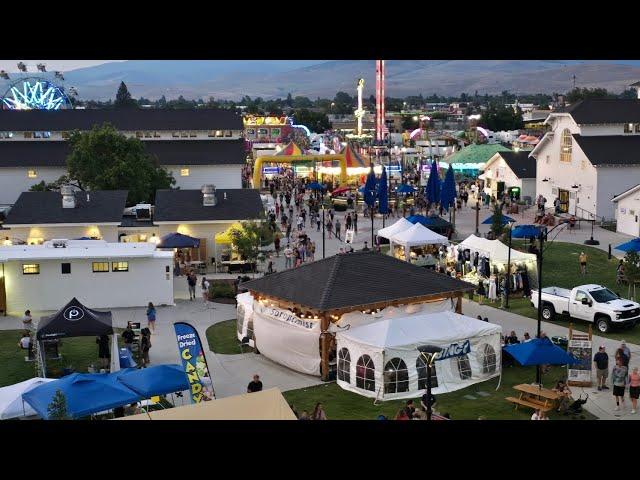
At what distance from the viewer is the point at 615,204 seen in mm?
43938

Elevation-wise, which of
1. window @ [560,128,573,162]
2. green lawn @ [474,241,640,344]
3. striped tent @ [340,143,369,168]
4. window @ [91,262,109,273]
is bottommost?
green lawn @ [474,241,640,344]

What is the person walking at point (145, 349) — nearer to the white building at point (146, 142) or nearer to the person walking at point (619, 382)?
the person walking at point (619, 382)

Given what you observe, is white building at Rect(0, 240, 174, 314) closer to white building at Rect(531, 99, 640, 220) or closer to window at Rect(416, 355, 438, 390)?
window at Rect(416, 355, 438, 390)

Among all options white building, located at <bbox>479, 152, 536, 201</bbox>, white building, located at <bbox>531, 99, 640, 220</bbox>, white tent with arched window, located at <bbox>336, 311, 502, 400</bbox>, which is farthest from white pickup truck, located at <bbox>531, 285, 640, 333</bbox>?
white building, located at <bbox>479, 152, 536, 201</bbox>

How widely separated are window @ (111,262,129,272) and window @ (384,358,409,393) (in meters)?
12.2

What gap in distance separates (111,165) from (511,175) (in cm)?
2520

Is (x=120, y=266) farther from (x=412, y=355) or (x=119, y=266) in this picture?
(x=412, y=355)

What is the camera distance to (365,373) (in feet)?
58.0

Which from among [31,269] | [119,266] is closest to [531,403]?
[119,266]

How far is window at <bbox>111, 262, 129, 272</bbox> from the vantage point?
26797 mm

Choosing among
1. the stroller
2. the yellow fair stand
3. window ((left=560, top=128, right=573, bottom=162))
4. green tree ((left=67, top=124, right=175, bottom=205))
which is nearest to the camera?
the stroller

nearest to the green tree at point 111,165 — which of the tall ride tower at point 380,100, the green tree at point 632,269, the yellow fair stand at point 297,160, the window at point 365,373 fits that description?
the yellow fair stand at point 297,160

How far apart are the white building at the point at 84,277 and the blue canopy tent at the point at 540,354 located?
43.3 ft
